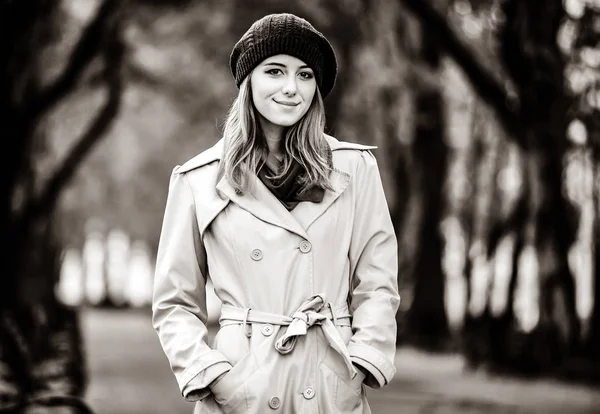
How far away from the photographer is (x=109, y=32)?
1291cm

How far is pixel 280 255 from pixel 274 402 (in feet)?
1.45

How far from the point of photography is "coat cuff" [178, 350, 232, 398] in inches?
116


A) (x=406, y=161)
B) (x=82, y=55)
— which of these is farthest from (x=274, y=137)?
(x=406, y=161)

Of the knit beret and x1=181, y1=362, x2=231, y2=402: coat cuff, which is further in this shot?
the knit beret

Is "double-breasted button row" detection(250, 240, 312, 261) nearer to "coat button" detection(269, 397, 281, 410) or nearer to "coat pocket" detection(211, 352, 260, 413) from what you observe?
"coat pocket" detection(211, 352, 260, 413)

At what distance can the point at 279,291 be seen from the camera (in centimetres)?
304

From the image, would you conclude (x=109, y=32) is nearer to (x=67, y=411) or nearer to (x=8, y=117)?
(x=8, y=117)

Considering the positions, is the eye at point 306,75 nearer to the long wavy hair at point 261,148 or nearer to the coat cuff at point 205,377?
the long wavy hair at point 261,148

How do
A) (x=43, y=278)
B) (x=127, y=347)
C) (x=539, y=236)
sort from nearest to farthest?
1. (x=539, y=236)
2. (x=43, y=278)
3. (x=127, y=347)

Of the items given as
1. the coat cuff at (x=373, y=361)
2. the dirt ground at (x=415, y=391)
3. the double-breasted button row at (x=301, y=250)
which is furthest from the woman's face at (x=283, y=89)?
the dirt ground at (x=415, y=391)

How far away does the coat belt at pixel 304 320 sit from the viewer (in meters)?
2.96

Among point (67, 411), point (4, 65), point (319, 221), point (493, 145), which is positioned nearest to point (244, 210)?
point (319, 221)

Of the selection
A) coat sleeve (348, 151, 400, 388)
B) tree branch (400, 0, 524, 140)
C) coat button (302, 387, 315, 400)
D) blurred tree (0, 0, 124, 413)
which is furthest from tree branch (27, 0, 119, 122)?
coat button (302, 387, 315, 400)

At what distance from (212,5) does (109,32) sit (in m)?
1.46
